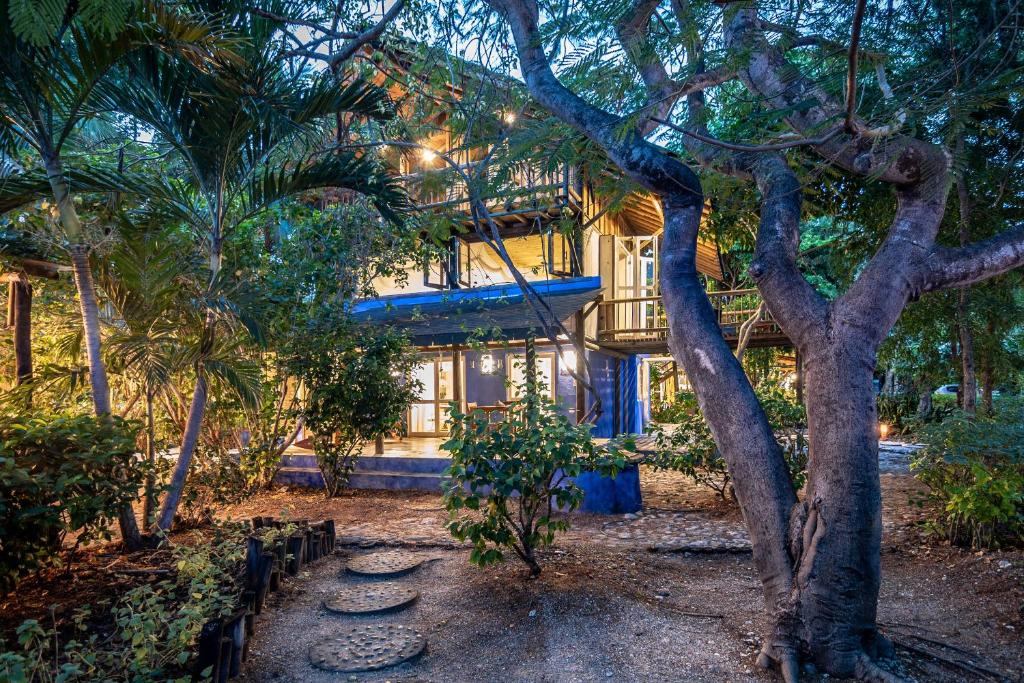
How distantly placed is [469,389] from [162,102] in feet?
30.5

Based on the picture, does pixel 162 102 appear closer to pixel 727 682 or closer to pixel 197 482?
→ pixel 197 482

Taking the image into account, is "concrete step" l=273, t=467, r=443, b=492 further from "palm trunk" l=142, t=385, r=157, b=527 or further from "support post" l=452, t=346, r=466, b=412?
"support post" l=452, t=346, r=466, b=412

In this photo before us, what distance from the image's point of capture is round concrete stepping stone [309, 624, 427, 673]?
121 inches

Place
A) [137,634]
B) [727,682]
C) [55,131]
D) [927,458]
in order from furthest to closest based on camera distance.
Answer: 1. [927,458]
2. [55,131]
3. [727,682]
4. [137,634]

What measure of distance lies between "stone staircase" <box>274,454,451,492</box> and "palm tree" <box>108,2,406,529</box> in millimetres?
2904

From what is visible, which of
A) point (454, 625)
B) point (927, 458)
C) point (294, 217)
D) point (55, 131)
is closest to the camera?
point (454, 625)

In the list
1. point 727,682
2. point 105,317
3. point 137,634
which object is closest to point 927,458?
point 727,682

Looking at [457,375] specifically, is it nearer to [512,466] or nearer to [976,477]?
[512,466]

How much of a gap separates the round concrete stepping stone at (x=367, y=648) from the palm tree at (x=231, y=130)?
2.26 meters

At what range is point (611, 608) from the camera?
3.71 metres

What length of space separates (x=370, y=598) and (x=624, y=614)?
1.71m

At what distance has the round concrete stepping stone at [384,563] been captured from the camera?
179 inches

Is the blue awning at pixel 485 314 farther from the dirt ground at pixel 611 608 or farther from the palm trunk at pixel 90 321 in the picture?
the palm trunk at pixel 90 321

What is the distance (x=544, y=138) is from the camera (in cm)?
436
